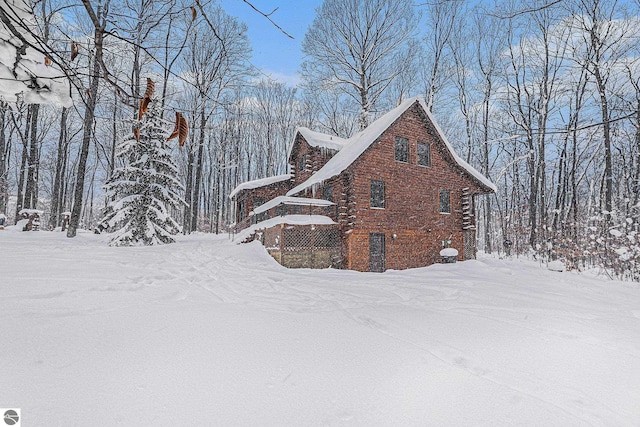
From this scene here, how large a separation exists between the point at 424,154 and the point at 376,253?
18.2 feet

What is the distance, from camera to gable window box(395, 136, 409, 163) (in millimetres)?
14395

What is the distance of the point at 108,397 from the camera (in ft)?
6.78

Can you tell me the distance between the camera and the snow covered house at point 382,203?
12484 millimetres

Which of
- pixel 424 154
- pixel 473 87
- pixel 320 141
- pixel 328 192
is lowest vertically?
pixel 328 192

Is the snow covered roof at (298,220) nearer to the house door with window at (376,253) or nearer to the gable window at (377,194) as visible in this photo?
the house door with window at (376,253)

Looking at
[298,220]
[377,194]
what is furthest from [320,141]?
[298,220]

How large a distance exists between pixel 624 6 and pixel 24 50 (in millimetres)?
21733

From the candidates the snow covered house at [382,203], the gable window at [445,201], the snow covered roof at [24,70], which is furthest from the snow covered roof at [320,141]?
the snow covered roof at [24,70]

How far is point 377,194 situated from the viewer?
1361 cm

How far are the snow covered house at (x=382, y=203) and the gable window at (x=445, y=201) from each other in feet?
0.16

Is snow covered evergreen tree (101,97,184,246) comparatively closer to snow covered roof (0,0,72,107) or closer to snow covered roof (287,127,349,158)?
snow covered roof (287,127,349,158)

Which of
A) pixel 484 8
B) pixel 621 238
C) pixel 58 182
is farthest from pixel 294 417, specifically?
pixel 58 182

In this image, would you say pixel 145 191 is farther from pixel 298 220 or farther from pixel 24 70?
pixel 24 70

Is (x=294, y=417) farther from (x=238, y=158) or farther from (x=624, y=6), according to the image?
(x=238, y=158)
